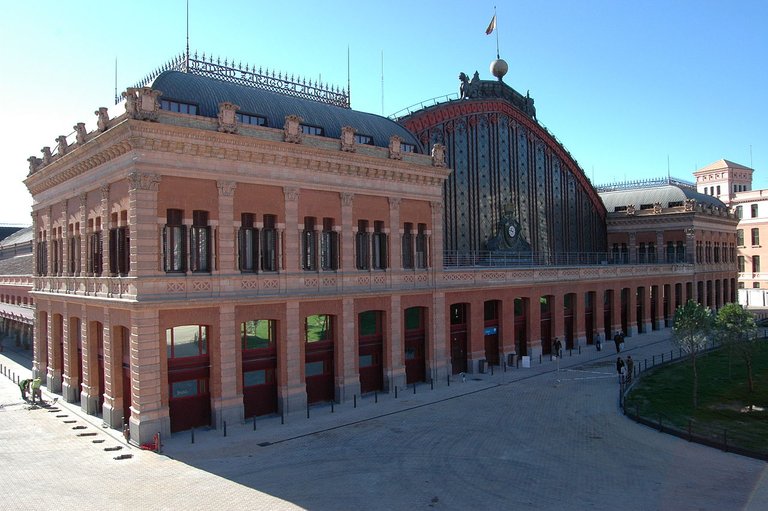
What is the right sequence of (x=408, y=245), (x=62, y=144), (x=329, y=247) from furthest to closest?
(x=408, y=245) → (x=62, y=144) → (x=329, y=247)

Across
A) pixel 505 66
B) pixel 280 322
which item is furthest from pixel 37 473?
pixel 505 66

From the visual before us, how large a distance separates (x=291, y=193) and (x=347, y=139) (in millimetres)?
4972

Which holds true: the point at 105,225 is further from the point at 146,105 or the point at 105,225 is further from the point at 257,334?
the point at 257,334

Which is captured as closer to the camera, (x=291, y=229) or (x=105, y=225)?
(x=105, y=225)

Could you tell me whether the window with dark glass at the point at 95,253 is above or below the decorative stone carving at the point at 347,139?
below

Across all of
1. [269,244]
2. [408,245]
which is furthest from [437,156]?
[269,244]

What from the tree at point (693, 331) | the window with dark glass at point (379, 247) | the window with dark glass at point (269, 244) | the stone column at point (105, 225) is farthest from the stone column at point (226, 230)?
the tree at point (693, 331)

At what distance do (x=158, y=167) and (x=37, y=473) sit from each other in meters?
13.1

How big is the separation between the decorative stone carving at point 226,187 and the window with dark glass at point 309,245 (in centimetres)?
469

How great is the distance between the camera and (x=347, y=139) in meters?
33.8

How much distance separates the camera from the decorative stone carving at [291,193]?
31.2 m

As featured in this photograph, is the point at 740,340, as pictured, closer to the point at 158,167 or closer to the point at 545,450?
the point at 545,450

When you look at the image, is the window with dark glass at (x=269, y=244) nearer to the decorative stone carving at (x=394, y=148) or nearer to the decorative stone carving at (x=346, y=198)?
the decorative stone carving at (x=346, y=198)

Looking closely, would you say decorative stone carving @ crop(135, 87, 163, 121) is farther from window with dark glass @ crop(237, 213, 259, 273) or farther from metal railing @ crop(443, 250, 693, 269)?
metal railing @ crop(443, 250, 693, 269)
